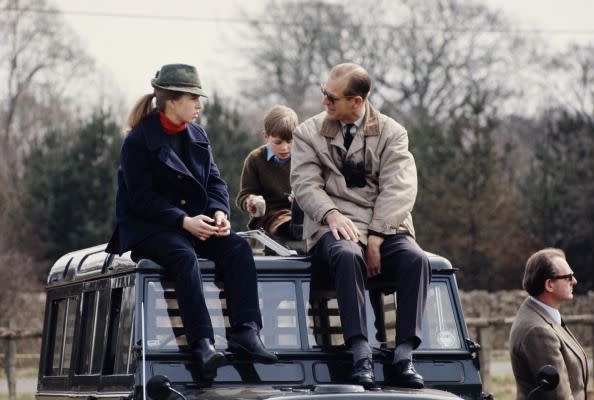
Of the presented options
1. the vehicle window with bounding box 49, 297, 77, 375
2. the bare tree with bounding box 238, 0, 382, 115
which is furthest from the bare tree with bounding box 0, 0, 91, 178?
the vehicle window with bounding box 49, 297, 77, 375

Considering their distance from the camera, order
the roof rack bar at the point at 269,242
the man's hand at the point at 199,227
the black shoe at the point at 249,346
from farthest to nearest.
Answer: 1. the roof rack bar at the point at 269,242
2. the man's hand at the point at 199,227
3. the black shoe at the point at 249,346

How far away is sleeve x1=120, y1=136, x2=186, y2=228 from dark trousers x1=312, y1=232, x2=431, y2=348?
88 centimetres

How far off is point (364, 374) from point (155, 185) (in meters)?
1.72

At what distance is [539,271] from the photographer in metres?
9.30

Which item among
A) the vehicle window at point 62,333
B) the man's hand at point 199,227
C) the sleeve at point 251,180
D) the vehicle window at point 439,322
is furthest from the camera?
the sleeve at point 251,180

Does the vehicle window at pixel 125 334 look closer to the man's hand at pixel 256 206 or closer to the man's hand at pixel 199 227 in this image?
the man's hand at pixel 199 227

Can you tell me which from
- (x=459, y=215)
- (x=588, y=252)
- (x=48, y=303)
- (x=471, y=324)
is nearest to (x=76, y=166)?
(x=459, y=215)

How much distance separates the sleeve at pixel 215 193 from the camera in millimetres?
8523


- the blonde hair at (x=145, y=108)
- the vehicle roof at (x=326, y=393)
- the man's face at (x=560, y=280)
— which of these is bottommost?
the vehicle roof at (x=326, y=393)

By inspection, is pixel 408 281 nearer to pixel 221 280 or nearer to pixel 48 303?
pixel 221 280

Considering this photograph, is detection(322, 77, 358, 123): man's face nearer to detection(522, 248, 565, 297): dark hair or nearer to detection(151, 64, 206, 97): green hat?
detection(151, 64, 206, 97): green hat

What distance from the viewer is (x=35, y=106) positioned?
4572 centimetres

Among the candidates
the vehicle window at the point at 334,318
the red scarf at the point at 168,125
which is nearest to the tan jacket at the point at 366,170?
the vehicle window at the point at 334,318

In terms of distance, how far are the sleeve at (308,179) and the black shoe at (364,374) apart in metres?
1.00
